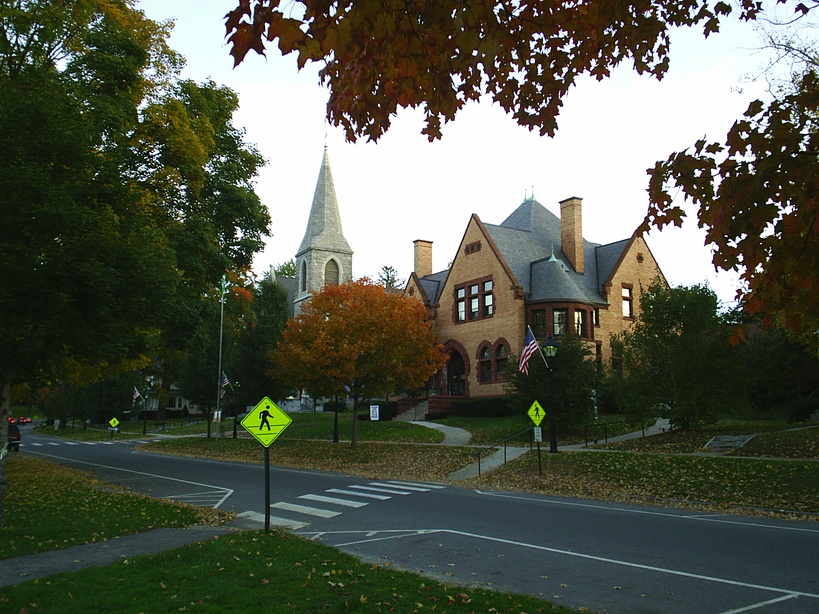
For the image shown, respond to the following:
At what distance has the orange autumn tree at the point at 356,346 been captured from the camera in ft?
98.2

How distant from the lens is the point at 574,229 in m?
44.6

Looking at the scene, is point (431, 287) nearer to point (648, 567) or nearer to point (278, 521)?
point (278, 521)

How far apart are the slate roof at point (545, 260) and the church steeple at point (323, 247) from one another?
25.1m

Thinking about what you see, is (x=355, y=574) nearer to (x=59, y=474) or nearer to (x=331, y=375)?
(x=59, y=474)

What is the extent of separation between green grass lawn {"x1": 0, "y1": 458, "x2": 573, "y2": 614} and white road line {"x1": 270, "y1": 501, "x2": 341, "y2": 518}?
3.51 meters

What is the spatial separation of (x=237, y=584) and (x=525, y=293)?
35.3 meters

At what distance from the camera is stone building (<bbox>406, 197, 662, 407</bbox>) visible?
4088 cm

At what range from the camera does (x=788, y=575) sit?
8484mm

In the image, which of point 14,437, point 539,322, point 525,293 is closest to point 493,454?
point 539,322

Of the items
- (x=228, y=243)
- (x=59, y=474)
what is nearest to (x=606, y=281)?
(x=228, y=243)

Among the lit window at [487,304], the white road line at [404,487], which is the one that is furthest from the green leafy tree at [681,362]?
the lit window at [487,304]

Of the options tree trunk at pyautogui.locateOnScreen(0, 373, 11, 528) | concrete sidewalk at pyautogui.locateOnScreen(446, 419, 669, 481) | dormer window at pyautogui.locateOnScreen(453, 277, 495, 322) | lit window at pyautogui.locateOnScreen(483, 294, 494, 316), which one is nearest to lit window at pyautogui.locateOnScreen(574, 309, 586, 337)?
dormer window at pyautogui.locateOnScreen(453, 277, 495, 322)

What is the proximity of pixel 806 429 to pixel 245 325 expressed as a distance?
3204cm

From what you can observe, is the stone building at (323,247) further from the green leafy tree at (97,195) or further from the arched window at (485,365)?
the green leafy tree at (97,195)
